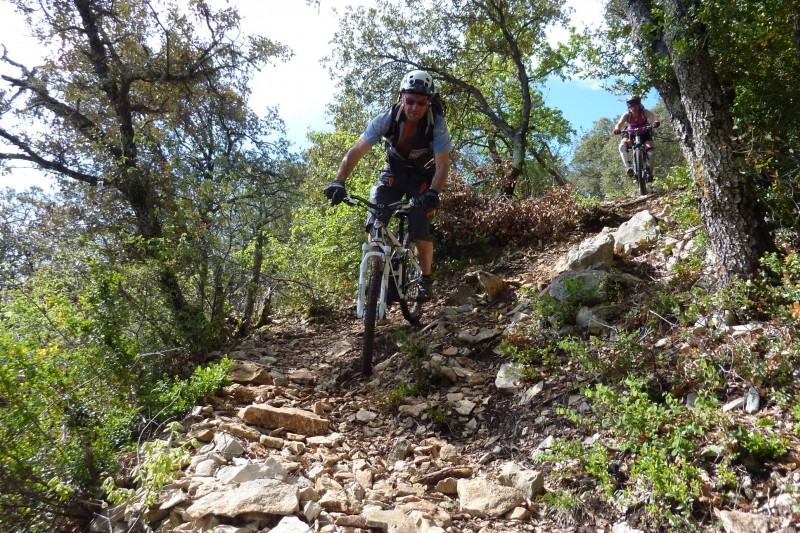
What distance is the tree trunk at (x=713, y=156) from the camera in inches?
127

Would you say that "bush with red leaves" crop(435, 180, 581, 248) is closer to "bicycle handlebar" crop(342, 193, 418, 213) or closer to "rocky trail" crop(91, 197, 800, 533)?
"rocky trail" crop(91, 197, 800, 533)

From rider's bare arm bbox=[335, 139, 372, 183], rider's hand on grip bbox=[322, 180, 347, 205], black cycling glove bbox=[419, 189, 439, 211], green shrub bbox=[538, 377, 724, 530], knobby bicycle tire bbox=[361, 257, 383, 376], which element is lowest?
green shrub bbox=[538, 377, 724, 530]

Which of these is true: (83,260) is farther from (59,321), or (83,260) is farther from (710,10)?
(710,10)

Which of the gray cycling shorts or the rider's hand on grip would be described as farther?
the gray cycling shorts

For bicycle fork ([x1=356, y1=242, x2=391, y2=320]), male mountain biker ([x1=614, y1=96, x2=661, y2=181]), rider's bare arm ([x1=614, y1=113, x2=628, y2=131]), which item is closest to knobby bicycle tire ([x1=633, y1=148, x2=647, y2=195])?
male mountain biker ([x1=614, y1=96, x2=661, y2=181])

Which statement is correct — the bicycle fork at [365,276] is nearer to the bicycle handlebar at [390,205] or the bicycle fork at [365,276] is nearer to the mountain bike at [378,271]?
the mountain bike at [378,271]

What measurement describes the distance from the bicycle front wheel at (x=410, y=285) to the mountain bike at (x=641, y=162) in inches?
206

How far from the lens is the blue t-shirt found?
14.3ft

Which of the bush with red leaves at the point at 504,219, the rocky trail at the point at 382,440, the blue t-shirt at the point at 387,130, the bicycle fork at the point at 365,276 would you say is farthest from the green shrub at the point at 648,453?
the bush with red leaves at the point at 504,219

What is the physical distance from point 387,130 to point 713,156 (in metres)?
2.69

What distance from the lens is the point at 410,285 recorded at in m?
5.02

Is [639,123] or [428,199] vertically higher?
[639,123]

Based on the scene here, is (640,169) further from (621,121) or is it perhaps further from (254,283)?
(254,283)

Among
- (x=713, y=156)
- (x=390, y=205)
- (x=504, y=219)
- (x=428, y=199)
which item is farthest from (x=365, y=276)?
(x=504, y=219)
